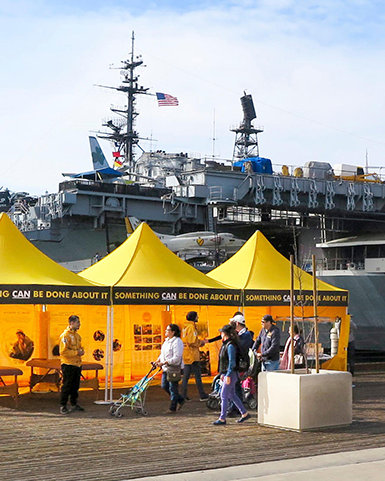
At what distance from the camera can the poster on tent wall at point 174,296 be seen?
15.5m

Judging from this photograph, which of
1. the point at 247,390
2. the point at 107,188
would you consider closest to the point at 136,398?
the point at 247,390

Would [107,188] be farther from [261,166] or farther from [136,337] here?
[136,337]

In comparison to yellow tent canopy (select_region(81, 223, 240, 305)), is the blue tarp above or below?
above

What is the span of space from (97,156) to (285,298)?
147 ft

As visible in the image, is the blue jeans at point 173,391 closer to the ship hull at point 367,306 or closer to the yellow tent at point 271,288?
the yellow tent at point 271,288

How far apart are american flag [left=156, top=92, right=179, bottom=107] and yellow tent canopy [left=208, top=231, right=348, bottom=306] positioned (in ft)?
136

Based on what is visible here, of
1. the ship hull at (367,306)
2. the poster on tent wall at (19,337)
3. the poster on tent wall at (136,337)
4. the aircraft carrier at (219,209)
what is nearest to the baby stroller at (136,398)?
the poster on tent wall at (19,337)

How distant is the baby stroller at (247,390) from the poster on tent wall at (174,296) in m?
2.46

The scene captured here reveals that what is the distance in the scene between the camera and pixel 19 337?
1683 centimetres

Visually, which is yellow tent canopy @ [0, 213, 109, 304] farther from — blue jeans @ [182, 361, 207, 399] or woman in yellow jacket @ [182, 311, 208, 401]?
blue jeans @ [182, 361, 207, 399]

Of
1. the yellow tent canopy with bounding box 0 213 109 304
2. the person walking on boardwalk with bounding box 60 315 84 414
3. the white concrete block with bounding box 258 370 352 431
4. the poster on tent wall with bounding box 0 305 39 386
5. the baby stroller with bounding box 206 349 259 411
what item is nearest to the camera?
the white concrete block with bounding box 258 370 352 431

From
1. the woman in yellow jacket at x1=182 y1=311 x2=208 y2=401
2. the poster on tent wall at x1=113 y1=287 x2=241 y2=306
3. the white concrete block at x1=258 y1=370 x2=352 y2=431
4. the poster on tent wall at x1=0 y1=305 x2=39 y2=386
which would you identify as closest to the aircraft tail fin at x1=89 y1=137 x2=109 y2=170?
→ the poster on tent wall at x1=0 y1=305 x2=39 y2=386

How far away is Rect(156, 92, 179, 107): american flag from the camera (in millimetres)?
60094

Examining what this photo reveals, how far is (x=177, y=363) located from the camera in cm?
1309
